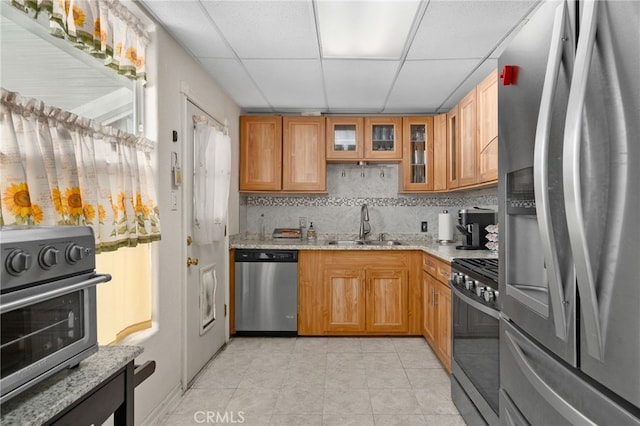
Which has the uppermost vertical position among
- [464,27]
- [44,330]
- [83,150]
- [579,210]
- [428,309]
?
[464,27]

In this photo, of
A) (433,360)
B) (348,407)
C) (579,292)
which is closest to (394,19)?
(579,292)

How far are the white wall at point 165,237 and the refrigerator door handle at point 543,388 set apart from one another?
177 centimetres

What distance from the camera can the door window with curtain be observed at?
1.18m

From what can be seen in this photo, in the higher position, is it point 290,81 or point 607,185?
point 290,81

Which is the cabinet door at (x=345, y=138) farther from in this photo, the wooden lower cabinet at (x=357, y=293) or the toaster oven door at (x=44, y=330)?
the toaster oven door at (x=44, y=330)

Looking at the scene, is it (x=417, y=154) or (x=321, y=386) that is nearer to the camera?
(x=321, y=386)

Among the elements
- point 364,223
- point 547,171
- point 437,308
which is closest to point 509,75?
point 547,171

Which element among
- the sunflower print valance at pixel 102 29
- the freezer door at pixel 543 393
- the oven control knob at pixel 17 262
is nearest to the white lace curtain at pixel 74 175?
the sunflower print valance at pixel 102 29

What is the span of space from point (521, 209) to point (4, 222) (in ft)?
5.33

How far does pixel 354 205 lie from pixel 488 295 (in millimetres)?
2542

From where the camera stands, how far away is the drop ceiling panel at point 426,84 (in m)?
2.72

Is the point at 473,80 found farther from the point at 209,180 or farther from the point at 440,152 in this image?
the point at 209,180

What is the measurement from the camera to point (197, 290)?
2.72 meters

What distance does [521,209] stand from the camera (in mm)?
1196
